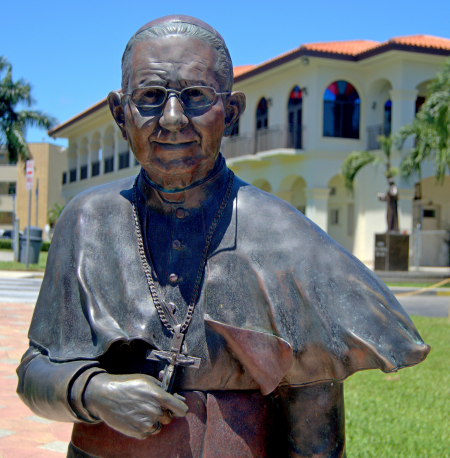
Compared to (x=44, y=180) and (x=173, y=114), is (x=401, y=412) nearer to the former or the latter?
(x=173, y=114)

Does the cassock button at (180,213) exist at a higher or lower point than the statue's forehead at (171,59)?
lower

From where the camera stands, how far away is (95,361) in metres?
1.37

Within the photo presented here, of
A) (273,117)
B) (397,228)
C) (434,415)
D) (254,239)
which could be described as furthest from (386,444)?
(273,117)

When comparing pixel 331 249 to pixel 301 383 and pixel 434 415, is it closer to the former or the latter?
pixel 301 383

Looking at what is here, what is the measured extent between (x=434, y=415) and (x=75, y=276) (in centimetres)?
374

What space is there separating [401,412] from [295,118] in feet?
59.1

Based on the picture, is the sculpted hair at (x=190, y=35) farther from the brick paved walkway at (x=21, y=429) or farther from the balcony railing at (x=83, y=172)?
the balcony railing at (x=83, y=172)

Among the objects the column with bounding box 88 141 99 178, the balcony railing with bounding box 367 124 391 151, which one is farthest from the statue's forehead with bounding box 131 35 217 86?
the column with bounding box 88 141 99 178

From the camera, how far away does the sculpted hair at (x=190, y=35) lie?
1435mm

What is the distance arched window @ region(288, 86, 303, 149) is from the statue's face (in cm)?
2005

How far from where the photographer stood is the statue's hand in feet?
4.15

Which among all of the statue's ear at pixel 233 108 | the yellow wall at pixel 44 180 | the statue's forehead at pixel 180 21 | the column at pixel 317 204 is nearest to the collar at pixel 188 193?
the statue's ear at pixel 233 108

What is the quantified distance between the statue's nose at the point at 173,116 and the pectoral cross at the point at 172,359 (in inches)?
18.7

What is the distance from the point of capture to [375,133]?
68.7 feet
